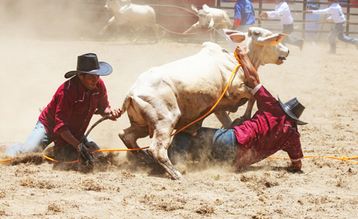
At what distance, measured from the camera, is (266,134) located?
5.87m

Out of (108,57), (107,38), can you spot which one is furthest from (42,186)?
(107,38)

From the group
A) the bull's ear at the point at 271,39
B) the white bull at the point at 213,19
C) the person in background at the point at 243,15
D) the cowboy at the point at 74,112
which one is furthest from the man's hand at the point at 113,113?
the white bull at the point at 213,19

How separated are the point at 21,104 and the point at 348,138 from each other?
14.4ft

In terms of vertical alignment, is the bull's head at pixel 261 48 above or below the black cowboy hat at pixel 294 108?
above

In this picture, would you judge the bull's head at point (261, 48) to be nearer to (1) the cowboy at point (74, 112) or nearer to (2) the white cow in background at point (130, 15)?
(1) the cowboy at point (74, 112)

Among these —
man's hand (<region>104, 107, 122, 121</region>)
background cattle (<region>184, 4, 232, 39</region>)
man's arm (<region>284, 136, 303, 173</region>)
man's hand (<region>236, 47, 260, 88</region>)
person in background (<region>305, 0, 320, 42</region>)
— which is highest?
man's hand (<region>236, 47, 260, 88</region>)

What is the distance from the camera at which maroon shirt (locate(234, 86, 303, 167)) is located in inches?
231

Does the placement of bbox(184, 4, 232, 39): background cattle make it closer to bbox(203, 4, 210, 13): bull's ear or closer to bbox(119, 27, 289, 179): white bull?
bbox(203, 4, 210, 13): bull's ear

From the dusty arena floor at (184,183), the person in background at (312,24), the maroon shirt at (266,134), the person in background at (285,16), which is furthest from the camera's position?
the person in background at (312,24)

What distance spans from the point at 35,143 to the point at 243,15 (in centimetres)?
1029

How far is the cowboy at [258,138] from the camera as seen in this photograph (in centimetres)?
587

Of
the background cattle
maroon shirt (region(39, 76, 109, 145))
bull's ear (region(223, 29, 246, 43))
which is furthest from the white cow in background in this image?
A: maroon shirt (region(39, 76, 109, 145))

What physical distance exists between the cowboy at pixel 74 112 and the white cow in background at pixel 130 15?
11354 mm

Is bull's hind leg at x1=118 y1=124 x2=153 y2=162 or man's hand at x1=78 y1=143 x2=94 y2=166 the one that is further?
bull's hind leg at x1=118 y1=124 x2=153 y2=162
